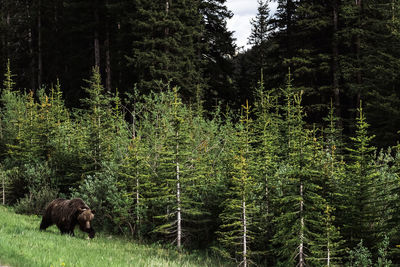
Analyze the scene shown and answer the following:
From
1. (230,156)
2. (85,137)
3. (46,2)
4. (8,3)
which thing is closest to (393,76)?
(230,156)

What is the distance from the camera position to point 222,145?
1439cm

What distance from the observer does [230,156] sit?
465 inches

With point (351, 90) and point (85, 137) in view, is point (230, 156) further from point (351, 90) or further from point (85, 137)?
point (351, 90)

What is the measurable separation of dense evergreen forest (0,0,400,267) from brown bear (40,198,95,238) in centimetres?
→ 170

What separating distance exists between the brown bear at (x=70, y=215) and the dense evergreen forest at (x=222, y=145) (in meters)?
1.70

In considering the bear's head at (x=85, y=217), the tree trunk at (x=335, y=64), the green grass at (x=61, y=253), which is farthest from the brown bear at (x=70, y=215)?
the tree trunk at (x=335, y=64)

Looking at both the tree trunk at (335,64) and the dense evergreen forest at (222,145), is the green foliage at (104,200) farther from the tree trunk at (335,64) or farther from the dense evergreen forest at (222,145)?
the tree trunk at (335,64)

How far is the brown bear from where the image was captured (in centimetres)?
982

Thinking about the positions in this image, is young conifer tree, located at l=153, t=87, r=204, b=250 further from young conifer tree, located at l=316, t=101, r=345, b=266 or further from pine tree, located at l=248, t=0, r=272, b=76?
pine tree, located at l=248, t=0, r=272, b=76

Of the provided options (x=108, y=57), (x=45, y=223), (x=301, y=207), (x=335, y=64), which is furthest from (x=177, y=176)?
(x=108, y=57)

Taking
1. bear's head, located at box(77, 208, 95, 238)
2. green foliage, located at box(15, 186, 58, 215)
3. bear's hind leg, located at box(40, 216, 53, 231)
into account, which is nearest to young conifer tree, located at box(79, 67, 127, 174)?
green foliage, located at box(15, 186, 58, 215)

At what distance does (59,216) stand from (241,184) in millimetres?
5448

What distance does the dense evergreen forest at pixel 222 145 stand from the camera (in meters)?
9.16

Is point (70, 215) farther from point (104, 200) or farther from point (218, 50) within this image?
point (218, 50)
